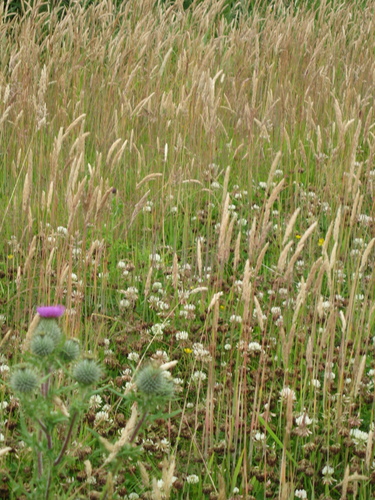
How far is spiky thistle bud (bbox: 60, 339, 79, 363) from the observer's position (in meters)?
1.74

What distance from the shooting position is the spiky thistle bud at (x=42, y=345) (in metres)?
1.62

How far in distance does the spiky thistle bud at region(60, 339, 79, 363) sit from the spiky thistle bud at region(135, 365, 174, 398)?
8.3 inches

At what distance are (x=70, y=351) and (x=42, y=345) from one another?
0.13 metres

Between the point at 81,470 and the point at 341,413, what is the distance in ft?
2.90

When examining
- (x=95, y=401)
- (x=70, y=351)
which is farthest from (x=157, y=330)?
(x=70, y=351)

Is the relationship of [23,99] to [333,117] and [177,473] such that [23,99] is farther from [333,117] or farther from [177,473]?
[177,473]

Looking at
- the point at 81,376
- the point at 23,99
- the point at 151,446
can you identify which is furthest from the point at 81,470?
the point at 23,99

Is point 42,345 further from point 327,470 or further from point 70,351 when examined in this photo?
point 327,470

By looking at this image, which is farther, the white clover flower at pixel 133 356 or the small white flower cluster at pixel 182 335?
the small white flower cluster at pixel 182 335

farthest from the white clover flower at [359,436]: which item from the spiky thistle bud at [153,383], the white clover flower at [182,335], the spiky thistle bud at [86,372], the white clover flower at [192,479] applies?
the spiky thistle bud at [86,372]

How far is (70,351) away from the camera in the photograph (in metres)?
1.74

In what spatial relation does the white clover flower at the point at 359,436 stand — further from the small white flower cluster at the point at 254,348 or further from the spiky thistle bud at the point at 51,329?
the spiky thistle bud at the point at 51,329

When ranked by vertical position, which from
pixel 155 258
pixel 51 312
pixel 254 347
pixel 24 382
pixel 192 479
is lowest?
pixel 192 479

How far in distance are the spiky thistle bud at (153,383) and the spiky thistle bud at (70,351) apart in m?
0.21
